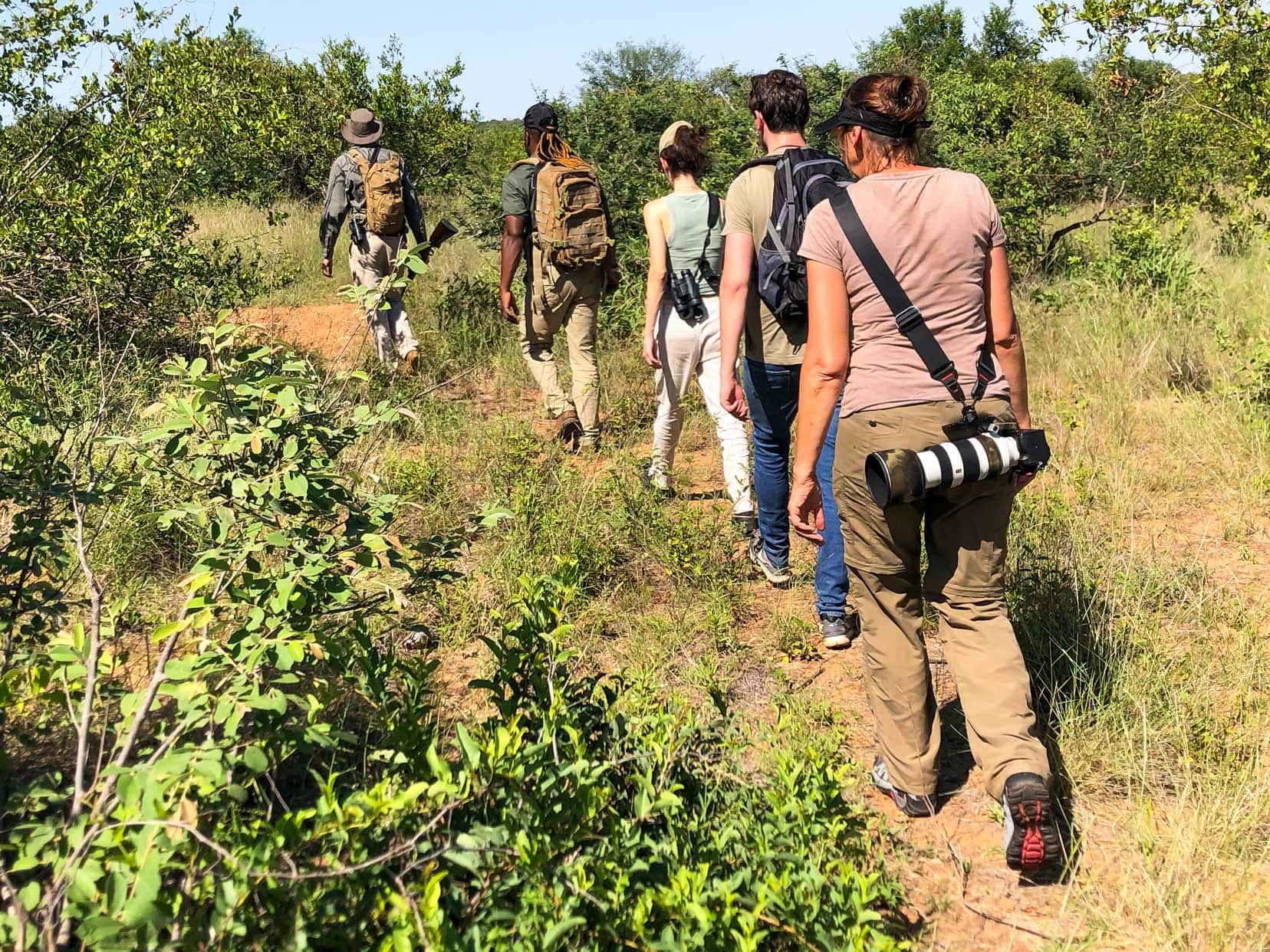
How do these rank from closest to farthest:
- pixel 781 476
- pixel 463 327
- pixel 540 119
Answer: pixel 781 476
pixel 540 119
pixel 463 327

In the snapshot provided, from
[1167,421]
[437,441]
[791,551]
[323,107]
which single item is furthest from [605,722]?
[323,107]

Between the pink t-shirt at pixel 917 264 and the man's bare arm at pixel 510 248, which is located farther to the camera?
the man's bare arm at pixel 510 248

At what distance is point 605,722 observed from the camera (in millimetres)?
2473

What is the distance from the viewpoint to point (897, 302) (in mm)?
2496

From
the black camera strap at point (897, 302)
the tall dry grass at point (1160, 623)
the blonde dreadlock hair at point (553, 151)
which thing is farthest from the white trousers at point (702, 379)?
the black camera strap at point (897, 302)

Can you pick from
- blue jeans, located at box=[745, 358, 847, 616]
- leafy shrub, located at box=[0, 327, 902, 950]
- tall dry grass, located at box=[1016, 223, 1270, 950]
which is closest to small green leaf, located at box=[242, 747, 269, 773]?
leafy shrub, located at box=[0, 327, 902, 950]

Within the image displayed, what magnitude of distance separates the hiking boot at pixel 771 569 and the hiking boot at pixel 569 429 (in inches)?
71.1

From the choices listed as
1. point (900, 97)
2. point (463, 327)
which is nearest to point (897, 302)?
point (900, 97)

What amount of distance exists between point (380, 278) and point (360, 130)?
0.91 metres

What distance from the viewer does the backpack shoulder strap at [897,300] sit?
8.16ft

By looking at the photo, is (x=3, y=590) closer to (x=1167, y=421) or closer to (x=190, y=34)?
(x=190, y=34)

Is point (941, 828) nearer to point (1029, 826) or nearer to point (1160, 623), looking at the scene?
point (1029, 826)

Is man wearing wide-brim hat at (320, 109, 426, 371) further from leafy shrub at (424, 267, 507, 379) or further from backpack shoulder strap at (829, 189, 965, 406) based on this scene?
backpack shoulder strap at (829, 189, 965, 406)

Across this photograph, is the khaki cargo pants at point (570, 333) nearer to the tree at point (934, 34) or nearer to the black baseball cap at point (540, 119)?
the black baseball cap at point (540, 119)
